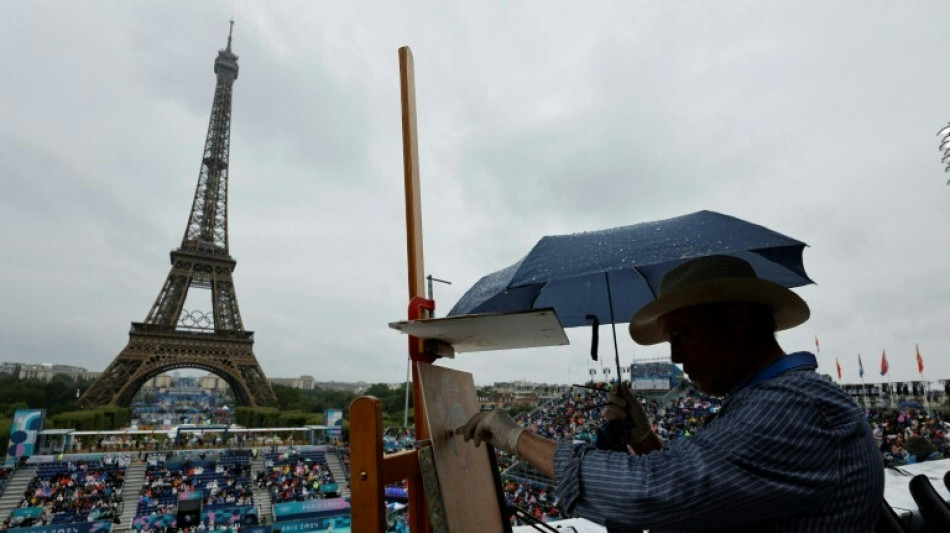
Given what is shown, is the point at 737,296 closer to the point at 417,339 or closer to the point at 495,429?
the point at 495,429

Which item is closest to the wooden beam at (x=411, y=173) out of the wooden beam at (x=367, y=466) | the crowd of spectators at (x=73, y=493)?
the wooden beam at (x=367, y=466)

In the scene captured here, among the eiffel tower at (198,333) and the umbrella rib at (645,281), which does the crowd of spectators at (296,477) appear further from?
the umbrella rib at (645,281)

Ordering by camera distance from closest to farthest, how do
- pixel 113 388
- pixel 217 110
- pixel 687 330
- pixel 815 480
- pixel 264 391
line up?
1. pixel 815 480
2. pixel 687 330
3. pixel 113 388
4. pixel 264 391
5. pixel 217 110

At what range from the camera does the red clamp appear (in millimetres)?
1685

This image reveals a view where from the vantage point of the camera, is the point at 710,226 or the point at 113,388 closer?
the point at 710,226

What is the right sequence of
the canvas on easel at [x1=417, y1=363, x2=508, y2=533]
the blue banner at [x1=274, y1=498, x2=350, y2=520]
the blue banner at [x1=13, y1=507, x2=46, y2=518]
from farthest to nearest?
1. the blue banner at [x1=274, y1=498, x2=350, y2=520]
2. the blue banner at [x1=13, y1=507, x2=46, y2=518]
3. the canvas on easel at [x1=417, y1=363, x2=508, y2=533]

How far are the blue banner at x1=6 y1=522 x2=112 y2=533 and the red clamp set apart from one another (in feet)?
62.2

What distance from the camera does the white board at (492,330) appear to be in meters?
1.43

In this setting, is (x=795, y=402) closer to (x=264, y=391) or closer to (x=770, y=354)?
(x=770, y=354)

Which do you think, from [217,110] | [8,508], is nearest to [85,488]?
[8,508]

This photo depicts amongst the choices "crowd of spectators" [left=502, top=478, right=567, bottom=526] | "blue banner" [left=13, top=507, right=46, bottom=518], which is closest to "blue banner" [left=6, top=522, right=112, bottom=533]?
Answer: "blue banner" [left=13, top=507, right=46, bottom=518]

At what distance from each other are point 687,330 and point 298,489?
983 inches

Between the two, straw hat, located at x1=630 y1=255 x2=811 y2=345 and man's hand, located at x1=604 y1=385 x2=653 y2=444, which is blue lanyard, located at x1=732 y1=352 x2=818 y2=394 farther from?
man's hand, located at x1=604 y1=385 x2=653 y2=444

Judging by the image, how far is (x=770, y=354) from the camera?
4.03ft
